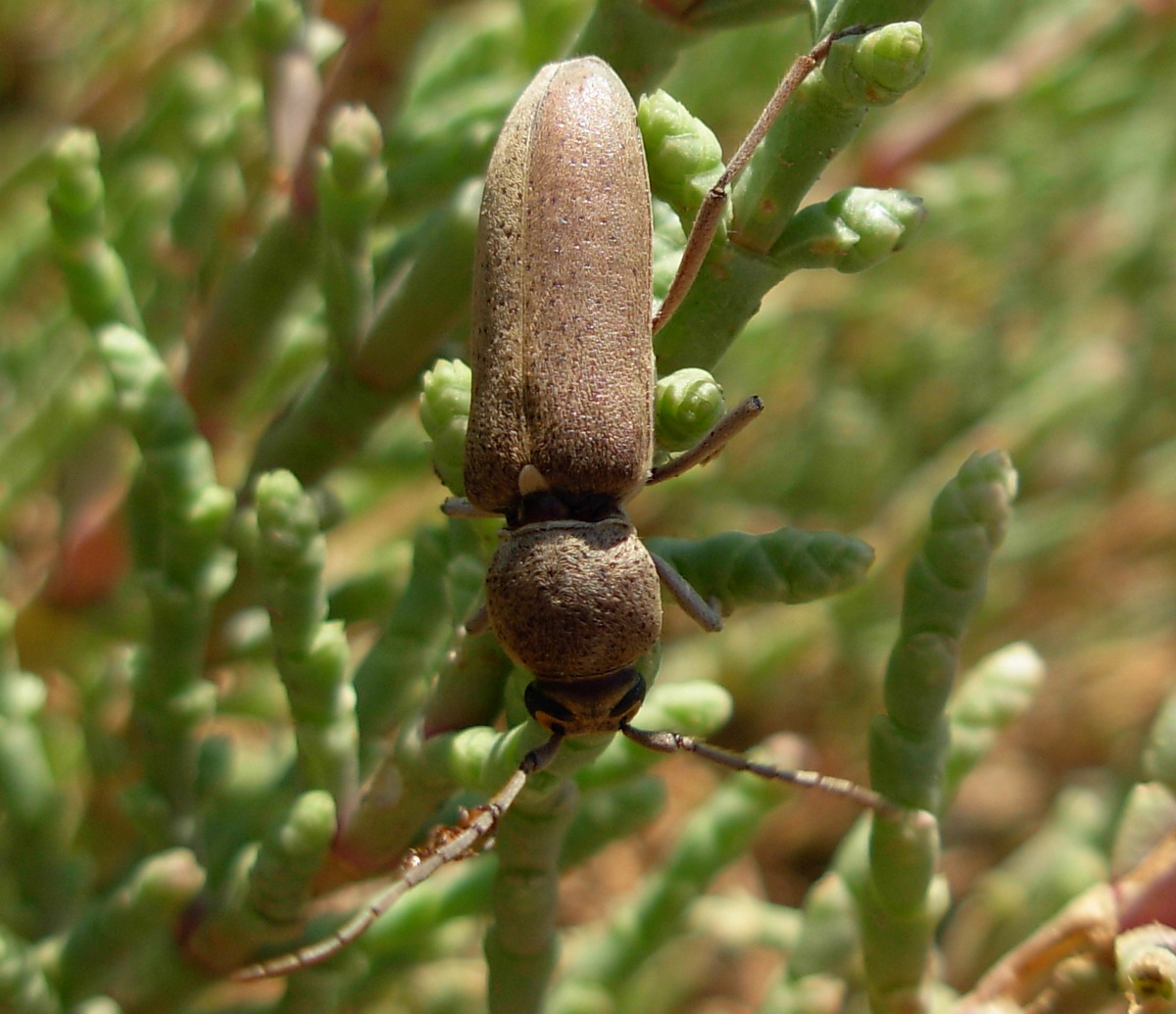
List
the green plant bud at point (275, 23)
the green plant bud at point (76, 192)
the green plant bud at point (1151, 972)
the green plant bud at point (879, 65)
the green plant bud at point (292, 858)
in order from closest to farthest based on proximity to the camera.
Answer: the green plant bud at point (879, 65) < the green plant bud at point (1151, 972) < the green plant bud at point (292, 858) < the green plant bud at point (76, 192) < the green plant bud at point (275, 23)

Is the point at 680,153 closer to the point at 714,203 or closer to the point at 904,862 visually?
the point at 714,203

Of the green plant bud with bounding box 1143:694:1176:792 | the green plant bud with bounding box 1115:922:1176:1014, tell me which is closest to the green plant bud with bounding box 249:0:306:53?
the green plant bud with bounding box 1143:694:1176:792

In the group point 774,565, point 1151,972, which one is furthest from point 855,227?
point 1151,972

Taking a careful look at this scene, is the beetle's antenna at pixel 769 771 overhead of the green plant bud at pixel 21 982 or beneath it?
overhead

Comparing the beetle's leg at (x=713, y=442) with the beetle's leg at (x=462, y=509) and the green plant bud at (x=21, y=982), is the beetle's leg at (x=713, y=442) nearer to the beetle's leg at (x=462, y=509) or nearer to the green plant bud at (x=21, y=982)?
the beetle's leg at (x=462, y=509)

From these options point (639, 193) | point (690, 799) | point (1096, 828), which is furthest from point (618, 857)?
point (639, 193)

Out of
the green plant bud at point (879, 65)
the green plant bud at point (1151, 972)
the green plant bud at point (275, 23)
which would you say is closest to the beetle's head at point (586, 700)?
the green plant bud at point (1151, 972)

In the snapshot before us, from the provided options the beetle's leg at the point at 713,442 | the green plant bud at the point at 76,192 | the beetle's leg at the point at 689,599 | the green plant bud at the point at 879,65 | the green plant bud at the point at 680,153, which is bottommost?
the beetle's leg at the point at 689,599
